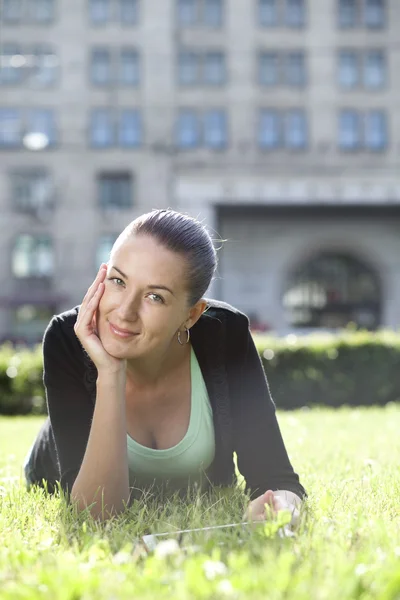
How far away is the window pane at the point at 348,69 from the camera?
32.2 meters

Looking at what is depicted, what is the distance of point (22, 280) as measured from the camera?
106 ft

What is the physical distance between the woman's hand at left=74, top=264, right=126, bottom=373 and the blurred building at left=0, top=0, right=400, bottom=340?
28.4m

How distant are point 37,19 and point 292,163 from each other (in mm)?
13777

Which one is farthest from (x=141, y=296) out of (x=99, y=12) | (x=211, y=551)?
(x=99, y=12)

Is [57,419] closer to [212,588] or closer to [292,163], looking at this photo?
[212,588]

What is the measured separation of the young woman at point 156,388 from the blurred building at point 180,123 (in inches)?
1103

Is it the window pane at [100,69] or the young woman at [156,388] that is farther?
the window pane at [100,69]

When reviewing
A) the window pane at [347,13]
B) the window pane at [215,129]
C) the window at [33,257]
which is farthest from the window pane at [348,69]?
the window at [33,257]

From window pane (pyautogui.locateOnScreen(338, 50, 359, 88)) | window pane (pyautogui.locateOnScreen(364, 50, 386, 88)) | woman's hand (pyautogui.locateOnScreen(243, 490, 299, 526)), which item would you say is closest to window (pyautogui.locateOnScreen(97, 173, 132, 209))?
window pane (pyautogui.locateOnScreen(338, 50, 359, 88))

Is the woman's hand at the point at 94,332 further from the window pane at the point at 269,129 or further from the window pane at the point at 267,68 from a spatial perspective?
the window pane at the point at 267,68

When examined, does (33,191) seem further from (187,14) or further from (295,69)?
(295,69)

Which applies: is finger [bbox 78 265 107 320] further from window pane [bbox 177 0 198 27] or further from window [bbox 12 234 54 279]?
window pane [bbox 177 0 198 27]

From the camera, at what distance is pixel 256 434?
11.0 ft

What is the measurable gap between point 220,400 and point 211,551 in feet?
3.69
